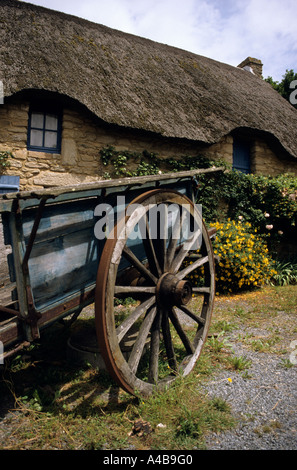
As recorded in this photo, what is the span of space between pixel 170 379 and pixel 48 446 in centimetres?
89

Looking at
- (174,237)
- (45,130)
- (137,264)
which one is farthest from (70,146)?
(137,264)

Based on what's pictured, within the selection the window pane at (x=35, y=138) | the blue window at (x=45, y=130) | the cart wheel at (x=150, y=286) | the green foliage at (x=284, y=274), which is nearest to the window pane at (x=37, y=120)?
the blue window at (x=45, y=130)

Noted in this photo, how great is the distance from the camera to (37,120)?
19.0ft

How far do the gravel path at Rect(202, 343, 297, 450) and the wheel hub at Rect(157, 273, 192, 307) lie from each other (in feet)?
2.43

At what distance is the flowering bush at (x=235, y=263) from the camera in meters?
5.30

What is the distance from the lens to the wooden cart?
1.64 m

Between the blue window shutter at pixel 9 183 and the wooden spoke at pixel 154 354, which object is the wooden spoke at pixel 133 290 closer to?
the wooden spoke at pixel 154 354

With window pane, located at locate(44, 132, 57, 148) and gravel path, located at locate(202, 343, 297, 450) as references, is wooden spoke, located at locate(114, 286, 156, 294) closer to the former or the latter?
gravel path, located at locate(202, 343, 297, 450)

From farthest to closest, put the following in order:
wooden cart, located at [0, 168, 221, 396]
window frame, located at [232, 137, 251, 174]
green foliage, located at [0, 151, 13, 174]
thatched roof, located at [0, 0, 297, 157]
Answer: window frame, located at [232, 137, 251, 174] → thatched roof, located at [0, 0, 297, 157] → green foliage, located at [0, 151, 13, 174] → wooden cart, located at [0, 168, 221, 396]

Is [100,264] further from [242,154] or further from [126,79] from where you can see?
[242,154]

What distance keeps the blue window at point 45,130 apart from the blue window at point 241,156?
184 inches

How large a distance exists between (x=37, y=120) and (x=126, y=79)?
87.4 inches

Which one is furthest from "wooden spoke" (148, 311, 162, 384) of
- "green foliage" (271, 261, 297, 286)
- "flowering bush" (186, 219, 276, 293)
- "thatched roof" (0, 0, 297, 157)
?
"green foliage" (271, 261, 297, 286)

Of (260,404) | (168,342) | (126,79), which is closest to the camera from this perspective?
(260,404)
